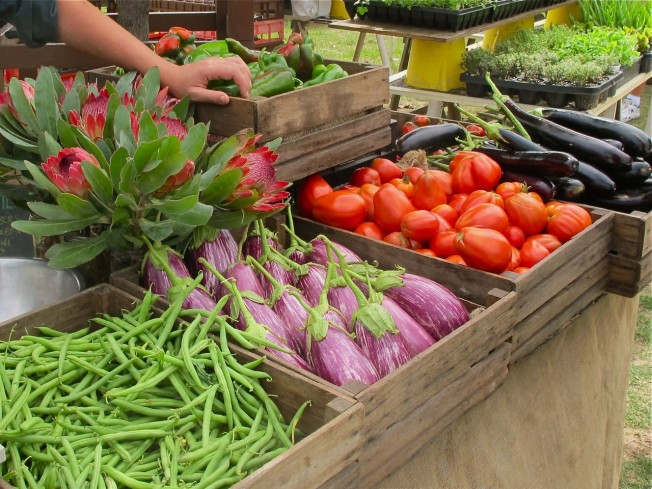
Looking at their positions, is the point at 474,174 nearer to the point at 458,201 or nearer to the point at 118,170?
the point at 458,201

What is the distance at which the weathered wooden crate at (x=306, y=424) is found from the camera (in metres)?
1.21

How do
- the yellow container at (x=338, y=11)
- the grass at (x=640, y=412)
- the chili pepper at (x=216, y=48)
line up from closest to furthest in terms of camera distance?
the chili pepper at (x=216, y=48) → the grass at (x=640, y=412) → the yellow container at (x=338, y=11)

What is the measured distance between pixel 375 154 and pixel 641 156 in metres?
0.97

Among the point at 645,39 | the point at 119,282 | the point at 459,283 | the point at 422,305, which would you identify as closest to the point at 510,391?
the point at 459,283

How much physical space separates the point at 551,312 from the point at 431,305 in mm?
541

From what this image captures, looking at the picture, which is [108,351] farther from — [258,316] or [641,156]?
[641,156]

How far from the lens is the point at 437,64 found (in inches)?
218

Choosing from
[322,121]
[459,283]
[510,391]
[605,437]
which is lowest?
[605,437]

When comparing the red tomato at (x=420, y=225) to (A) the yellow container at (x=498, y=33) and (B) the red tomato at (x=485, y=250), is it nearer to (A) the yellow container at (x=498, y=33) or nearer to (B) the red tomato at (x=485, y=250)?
(B) the red tomato at (x=485, y=250)

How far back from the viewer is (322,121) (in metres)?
2.27

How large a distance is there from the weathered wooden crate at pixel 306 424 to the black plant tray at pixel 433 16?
4090 mm

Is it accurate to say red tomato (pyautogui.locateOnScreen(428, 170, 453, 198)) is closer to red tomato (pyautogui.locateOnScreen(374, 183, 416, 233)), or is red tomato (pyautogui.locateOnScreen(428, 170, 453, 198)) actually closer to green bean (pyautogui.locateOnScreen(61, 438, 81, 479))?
red tomato (pyautogui.locateOnScreen(374, 183, 416, 233))

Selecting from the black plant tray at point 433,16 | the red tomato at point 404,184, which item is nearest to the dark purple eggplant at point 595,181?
the red tomato at point 404,184

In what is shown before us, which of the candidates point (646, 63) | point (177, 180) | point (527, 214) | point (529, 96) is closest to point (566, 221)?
point (527, 214)
